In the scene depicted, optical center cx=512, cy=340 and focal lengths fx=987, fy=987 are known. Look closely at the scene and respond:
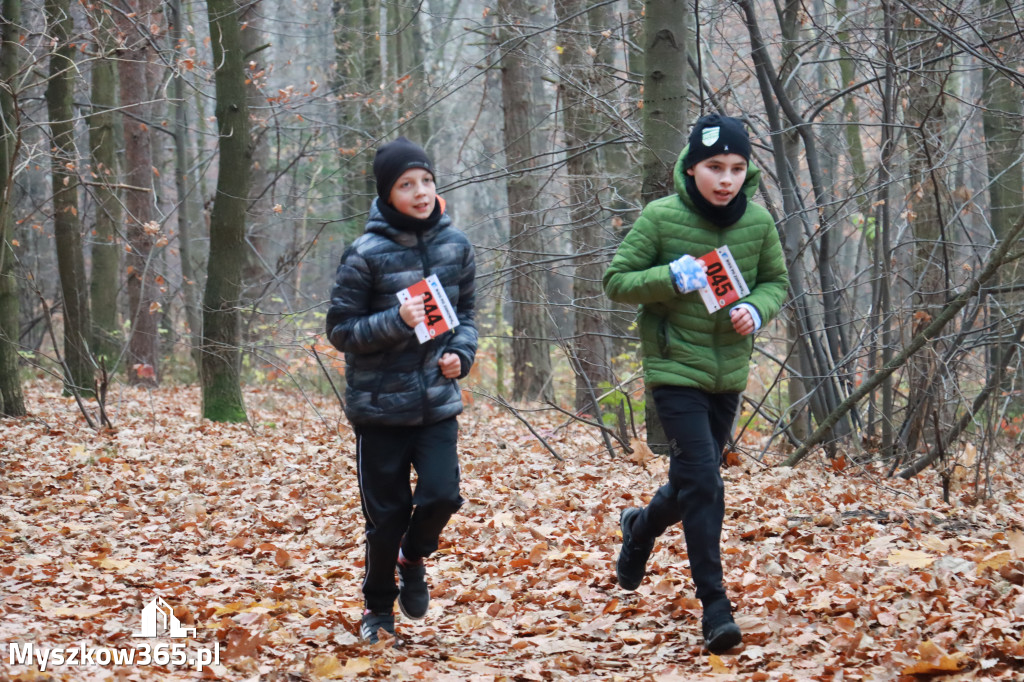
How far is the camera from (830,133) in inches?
378

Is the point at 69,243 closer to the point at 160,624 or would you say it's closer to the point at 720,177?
the point at 160,624

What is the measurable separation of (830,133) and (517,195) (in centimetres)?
498

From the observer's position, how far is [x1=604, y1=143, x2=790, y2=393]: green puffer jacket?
4.26 meters

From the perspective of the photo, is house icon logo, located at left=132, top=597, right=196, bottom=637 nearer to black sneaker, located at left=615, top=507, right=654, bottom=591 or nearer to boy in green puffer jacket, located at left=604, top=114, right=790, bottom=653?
black sneaker, located at left=615, top=507, right=654, bottom=591

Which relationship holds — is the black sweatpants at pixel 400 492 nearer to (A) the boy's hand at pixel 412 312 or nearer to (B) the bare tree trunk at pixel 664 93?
(A) the boy's hand at pixel 412 312

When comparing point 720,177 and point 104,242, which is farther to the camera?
point 104,242

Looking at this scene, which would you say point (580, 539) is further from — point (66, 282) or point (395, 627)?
point (66, 282)

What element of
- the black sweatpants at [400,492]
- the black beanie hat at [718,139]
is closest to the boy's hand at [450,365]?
the black sweatpants at [400,492]

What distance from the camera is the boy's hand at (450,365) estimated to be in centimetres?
420

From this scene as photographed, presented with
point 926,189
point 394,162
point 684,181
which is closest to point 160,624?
point 394,162

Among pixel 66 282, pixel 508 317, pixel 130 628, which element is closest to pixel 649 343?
pixel 130 628

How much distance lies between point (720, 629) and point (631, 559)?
2.72 ft

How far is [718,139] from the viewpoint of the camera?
14.0 ft

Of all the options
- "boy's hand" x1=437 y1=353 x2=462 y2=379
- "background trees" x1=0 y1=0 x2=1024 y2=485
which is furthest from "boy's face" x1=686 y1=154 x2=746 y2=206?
"background trees" x1=0 y1=0 x2=1024 y2=485
